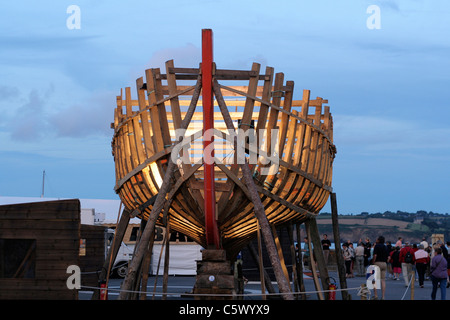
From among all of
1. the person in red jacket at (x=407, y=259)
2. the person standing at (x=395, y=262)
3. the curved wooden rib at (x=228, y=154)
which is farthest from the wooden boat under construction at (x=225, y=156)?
the person standing at (x=395, y=262)

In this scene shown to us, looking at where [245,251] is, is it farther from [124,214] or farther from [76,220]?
[76,220]

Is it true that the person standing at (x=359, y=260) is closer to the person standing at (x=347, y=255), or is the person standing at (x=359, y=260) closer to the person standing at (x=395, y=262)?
the person standing at (x=347, y=255)

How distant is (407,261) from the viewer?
22703mm

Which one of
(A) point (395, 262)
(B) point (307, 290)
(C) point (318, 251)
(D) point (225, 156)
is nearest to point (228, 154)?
(D) point (225, 156)

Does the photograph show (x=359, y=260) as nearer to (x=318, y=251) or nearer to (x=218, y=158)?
(x=318, y=251)

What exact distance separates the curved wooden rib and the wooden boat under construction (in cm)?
2

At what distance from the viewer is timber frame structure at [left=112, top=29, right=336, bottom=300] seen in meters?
12.7

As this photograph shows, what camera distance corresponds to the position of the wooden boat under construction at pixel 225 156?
1295 cm

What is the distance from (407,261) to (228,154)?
10523 mm

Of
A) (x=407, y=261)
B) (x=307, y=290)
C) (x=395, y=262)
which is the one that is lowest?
(x=307, y=290)

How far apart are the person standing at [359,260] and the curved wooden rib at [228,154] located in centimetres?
1212

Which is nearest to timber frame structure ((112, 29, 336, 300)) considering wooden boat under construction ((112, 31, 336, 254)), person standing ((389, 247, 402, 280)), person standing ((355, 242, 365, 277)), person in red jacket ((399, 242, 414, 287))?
wooden boat under construction ((112, 31, 336, 254))

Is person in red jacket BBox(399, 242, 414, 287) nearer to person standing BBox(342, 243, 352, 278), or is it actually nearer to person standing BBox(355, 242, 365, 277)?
person standing BBox(342, 243, 352, 278)
